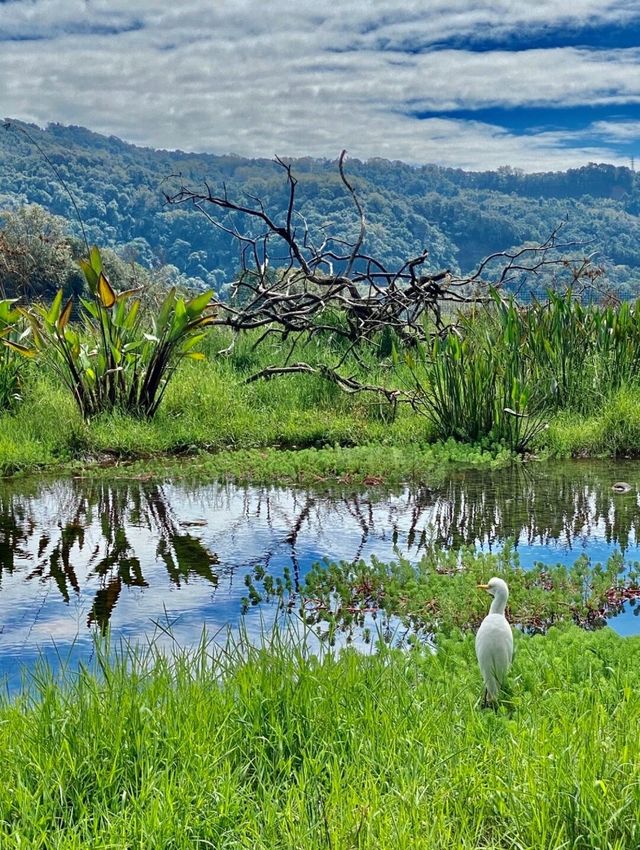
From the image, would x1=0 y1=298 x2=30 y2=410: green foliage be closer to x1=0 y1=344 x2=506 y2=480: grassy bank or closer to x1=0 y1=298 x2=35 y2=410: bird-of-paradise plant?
x1=0 y1=298 x2=35 y2=410: bird-of-paradise plant

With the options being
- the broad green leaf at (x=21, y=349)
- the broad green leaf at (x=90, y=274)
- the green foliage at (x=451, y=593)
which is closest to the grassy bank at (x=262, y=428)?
the broad green leaf at (x=21, y=349)

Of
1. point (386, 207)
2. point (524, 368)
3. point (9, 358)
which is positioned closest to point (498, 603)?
point (524, 368)

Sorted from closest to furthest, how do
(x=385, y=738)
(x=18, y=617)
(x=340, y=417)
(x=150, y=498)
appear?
(x=385, y=738), (x=18, y=617), (x=150, y=498), (x=340, y=417)

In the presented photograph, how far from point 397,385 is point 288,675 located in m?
9.30

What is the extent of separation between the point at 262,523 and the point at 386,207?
76.8 meters

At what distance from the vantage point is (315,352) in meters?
14.6

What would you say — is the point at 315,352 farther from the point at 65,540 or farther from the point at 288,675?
the point at 288,675

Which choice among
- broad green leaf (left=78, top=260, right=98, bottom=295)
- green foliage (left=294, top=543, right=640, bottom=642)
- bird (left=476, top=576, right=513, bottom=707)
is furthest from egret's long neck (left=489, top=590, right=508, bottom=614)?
broad green leaf (left=78, top=260, right=98, bottom=295)

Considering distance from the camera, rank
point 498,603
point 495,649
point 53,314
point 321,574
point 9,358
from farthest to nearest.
A: point 9,358 → point 53,314 → point 321,574 → point 498,603 → point 495,649

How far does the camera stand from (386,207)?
8262 cm

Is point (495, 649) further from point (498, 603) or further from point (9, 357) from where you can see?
point (9, 357)

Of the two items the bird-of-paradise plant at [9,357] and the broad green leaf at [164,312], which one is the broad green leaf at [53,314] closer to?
the bird-of-paradise plant at [9,357]

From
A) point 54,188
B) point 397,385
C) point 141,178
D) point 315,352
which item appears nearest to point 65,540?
point 397,385

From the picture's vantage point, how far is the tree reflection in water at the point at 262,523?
7047 mm
